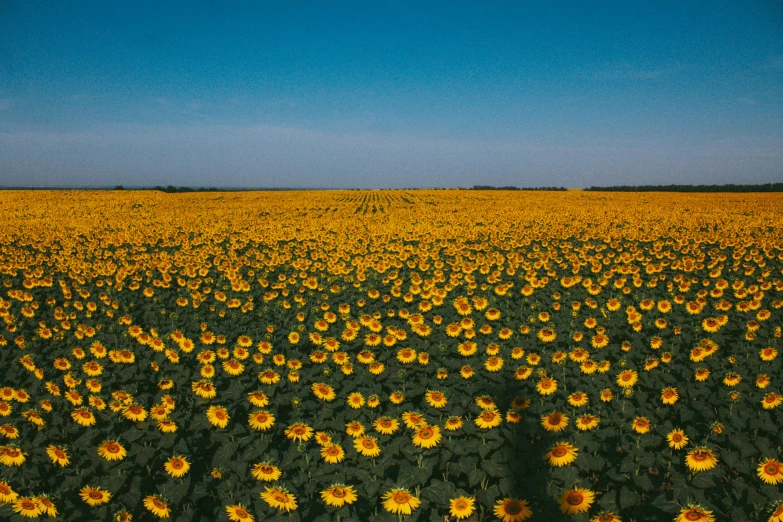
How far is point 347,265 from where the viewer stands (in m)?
12.8

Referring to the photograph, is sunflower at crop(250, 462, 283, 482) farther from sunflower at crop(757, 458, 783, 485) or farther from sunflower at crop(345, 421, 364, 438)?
sunflower at crop(757, 458, 783, 485)

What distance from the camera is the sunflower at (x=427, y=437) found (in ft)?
14.4

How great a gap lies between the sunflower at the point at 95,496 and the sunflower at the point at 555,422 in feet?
15.1

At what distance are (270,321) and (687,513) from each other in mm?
7380

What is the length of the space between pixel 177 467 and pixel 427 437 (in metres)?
2.68

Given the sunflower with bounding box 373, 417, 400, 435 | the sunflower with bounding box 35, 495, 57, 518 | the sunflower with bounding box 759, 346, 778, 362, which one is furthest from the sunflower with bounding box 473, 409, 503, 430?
the sunflower with bounding box 759, 346, 778, 362

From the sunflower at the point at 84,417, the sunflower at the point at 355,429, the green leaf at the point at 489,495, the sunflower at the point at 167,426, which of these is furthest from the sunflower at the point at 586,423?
the sunflower at the point at 84,417

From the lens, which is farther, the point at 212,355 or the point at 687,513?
the point at 212,355

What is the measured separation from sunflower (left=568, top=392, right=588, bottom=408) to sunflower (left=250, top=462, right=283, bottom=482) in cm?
360

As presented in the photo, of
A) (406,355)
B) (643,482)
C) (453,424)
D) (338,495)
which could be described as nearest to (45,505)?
(338,495)

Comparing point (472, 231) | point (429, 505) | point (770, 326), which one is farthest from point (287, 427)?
point (472, 231)

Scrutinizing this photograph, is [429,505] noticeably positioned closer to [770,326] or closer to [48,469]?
[48,469]

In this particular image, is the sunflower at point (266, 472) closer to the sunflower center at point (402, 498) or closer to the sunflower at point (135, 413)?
the sunflower center at point (402, 498)

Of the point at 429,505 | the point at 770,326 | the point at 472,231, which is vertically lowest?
the point at 429,505
